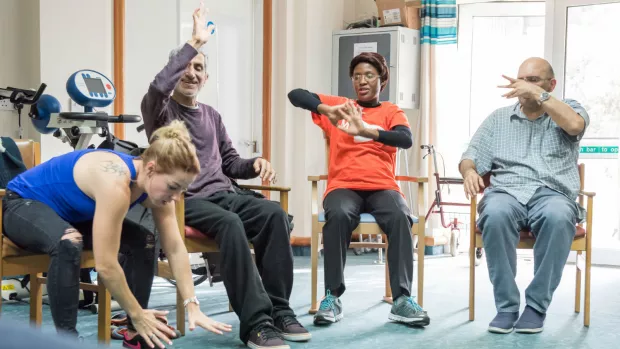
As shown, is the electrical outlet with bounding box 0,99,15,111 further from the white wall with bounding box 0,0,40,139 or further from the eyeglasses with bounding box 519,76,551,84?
the eyeglasses with bounding box 519,76,551,84

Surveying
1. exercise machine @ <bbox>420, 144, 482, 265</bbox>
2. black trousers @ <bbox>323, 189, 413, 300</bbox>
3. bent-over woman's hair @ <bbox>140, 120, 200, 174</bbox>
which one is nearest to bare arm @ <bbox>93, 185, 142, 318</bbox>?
bent-over woman's hair @ <bbox>140, 120, 200, 174</bbox>

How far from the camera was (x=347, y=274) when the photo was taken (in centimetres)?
439

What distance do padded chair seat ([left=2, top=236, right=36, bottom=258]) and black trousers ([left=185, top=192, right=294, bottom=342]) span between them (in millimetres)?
625

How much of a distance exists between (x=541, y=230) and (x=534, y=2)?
3.29 meters

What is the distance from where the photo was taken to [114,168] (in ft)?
6.31

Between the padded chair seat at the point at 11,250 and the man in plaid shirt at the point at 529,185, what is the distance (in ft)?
5.58

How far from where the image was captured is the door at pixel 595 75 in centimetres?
513

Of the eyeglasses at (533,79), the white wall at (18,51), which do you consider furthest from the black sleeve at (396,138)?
the white wall at (18,51)

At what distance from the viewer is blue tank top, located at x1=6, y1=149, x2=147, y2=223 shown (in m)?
2.07

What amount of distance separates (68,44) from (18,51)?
0.80ft

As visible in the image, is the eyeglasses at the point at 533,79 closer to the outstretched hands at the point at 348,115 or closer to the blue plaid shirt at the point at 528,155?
the blue plaid shirt at the point at 528,155

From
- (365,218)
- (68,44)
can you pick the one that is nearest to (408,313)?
(365,218)

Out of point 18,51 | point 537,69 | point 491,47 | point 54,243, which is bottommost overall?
point 54,243

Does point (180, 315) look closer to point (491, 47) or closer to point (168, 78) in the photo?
point (168, 78)
